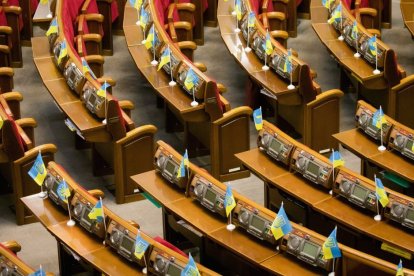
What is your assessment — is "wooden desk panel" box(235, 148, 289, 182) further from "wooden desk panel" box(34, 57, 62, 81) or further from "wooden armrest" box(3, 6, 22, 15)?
"wooden armrest" box(3, 6, 22, 15)

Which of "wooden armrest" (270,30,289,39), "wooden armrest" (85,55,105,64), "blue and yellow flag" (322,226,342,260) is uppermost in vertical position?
"wooden armrest" (270,30,289,39)

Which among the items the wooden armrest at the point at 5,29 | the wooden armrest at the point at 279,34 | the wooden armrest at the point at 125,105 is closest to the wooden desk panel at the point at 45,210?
the wooden armrest at the point at 125,105

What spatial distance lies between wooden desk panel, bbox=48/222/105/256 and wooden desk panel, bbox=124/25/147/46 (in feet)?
7.97

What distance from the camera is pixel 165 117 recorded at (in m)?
9.40

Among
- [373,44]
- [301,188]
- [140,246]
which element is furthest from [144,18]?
[140,246]

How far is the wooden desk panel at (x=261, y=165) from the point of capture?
794cm

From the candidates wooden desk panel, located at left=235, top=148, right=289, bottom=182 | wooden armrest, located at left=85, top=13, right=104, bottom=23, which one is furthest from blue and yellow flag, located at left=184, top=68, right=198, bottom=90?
wooden armrest, located at left=85, top=13, right=104, bottom=23

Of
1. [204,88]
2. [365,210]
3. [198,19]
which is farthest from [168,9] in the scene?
[365,210]

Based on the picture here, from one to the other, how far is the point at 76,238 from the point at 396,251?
1.85 m

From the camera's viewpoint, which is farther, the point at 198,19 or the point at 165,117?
the point at 198,19

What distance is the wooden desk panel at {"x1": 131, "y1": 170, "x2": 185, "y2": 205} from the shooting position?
772cm

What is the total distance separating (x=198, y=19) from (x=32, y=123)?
2298mm

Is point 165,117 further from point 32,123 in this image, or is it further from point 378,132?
point 378,132

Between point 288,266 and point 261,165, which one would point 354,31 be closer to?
point 261,165
